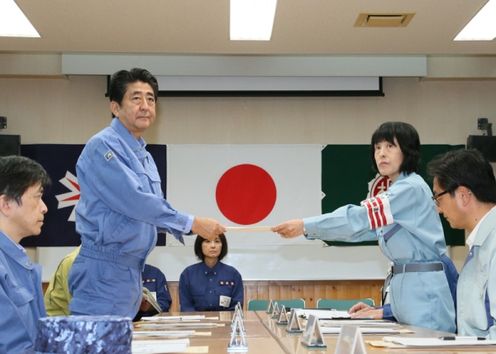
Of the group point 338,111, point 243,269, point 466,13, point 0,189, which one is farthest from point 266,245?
point 0,189

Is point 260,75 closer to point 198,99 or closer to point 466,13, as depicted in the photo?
point 198,99

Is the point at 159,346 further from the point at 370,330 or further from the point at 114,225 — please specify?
the point at 114,225

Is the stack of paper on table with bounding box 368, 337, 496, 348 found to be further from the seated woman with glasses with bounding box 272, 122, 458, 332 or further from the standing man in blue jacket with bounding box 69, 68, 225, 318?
the standing man in blue jacket with bounding box 69, 68, 225, 318

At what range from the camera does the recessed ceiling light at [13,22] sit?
16.9 feet

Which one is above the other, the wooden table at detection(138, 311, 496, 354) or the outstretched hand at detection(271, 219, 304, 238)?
the outstretched hand at detection(271, 219, 304, 238)

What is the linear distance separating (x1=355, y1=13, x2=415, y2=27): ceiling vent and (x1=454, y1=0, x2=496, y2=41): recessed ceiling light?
1.79ft

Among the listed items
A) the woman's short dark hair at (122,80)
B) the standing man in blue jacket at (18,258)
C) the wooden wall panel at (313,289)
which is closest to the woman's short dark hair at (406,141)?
the woman's short dark hair at (122,80)

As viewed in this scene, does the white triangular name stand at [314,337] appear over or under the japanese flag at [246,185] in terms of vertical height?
under

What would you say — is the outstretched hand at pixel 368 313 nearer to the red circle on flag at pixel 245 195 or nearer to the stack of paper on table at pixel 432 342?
the stack of paper on table at pixel 432 342

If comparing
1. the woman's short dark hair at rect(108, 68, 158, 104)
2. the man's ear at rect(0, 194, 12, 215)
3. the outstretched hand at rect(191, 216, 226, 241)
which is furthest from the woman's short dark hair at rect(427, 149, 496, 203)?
the man's ear at rect(0, 194, 12, 215)

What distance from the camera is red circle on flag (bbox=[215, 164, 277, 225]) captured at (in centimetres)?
645

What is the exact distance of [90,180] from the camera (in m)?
2.62

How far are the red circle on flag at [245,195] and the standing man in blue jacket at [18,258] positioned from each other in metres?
4.06

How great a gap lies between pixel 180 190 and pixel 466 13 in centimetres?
290
